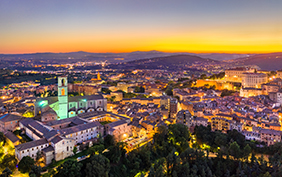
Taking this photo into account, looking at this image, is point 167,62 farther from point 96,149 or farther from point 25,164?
point 25,164

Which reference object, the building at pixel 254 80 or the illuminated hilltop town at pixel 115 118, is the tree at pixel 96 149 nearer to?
the illuminated hilltop town at pixel 115 118

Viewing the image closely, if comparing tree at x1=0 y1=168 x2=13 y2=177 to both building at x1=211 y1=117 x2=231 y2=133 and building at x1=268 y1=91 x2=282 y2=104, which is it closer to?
building at x1=211 y1=117 x2=231 y2=133

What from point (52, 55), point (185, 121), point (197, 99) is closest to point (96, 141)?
point (185, 121)

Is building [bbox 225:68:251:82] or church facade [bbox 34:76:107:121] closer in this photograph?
church facade [bbox 34:76:107:121]

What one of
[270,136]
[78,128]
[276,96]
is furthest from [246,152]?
[276,96]

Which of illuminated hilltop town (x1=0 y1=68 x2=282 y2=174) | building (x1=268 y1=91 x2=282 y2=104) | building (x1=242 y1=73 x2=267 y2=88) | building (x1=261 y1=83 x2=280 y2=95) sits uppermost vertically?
building (x1=242 y1=73 x2=267 y2=88)

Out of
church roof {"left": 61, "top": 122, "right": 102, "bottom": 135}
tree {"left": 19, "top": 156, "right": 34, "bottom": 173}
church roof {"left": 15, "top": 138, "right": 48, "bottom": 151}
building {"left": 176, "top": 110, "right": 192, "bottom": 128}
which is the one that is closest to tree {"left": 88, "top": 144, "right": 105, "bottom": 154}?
church roof {"left": 61, "top": 122, "right": 102, "bottom": 135}
